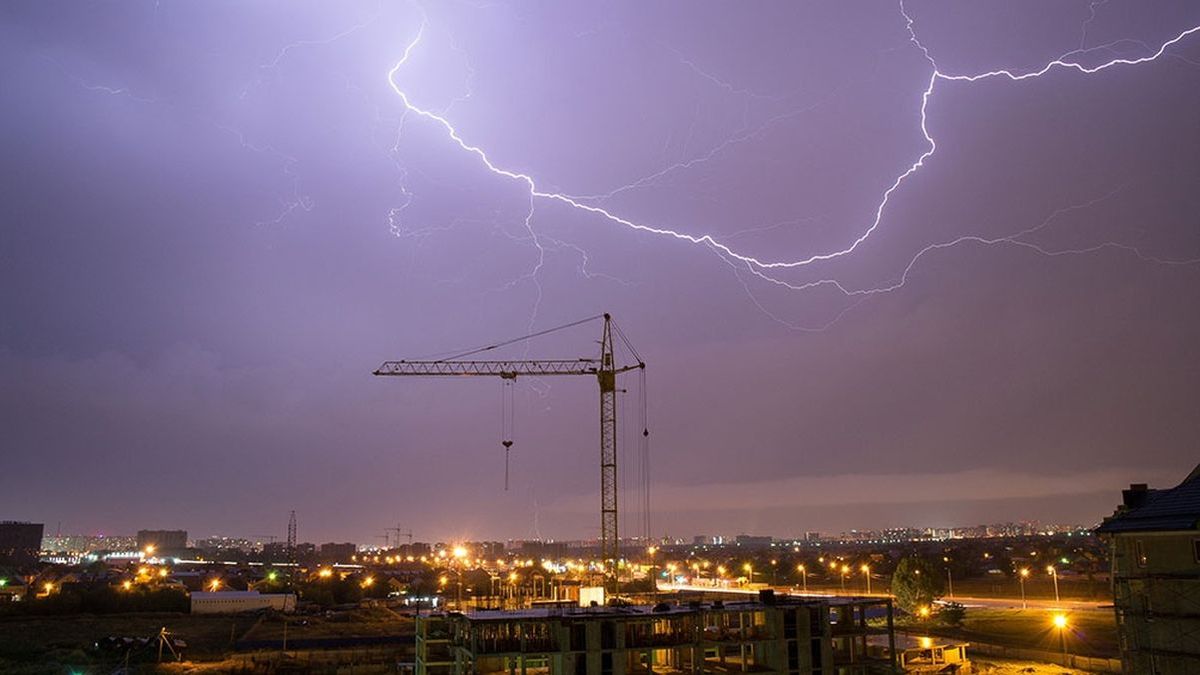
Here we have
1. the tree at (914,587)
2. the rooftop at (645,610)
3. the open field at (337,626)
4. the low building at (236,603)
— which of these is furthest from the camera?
the low building at (236,603)

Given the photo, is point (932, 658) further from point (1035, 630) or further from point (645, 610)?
point (645, 610)

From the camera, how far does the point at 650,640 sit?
28250 millimetres

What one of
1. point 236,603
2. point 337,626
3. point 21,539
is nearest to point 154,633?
point 337,626

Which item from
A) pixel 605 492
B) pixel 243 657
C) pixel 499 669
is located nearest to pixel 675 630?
pixel 499 669

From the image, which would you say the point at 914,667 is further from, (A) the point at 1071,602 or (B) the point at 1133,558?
(A) the point at 1071,602

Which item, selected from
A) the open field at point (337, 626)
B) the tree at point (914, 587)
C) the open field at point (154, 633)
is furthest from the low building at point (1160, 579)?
the open field at point (337, 626)

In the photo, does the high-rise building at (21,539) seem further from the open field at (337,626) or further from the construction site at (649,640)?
the construction site at (649,640)

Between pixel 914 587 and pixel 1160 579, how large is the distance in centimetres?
3190

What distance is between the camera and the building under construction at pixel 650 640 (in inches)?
1048

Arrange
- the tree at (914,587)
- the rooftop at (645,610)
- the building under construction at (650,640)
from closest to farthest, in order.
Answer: the building under construction at (650,640)
the rooftop at (645,610)
the tree at (914,587)

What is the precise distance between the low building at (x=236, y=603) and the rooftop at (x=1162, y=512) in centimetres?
6185

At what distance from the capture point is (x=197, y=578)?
99562 millimetres

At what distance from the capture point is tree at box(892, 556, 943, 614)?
174 ft

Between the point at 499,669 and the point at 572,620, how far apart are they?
160 inches
